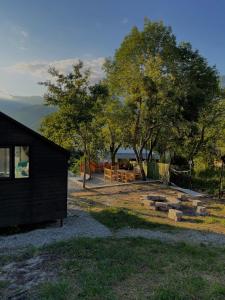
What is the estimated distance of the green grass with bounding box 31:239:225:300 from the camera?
5.09m

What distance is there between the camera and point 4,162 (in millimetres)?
9148

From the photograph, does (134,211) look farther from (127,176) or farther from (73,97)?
(127,176)

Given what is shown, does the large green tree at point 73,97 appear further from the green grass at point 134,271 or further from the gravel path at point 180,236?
the green grass at point 134,271

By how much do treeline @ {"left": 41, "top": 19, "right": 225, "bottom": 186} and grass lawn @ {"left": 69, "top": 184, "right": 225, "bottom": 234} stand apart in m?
4.03

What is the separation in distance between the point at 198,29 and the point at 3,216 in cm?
1950

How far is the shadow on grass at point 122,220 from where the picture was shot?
10.3 meters

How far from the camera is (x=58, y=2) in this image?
1591 cm

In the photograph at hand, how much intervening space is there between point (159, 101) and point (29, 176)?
13.8 metres

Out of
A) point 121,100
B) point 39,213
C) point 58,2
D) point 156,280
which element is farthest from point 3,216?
point 121,100

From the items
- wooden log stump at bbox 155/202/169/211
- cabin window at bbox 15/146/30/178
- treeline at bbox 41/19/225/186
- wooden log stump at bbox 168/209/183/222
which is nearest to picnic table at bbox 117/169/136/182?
treeline at bbox 41/19/225/186

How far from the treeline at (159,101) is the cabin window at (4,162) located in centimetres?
935

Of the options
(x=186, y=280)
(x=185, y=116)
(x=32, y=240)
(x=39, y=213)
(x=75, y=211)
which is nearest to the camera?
(x=186, y=280)

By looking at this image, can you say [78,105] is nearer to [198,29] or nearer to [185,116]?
[185,116]

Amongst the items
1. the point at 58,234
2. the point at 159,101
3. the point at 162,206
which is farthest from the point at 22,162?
the point at 159,101
